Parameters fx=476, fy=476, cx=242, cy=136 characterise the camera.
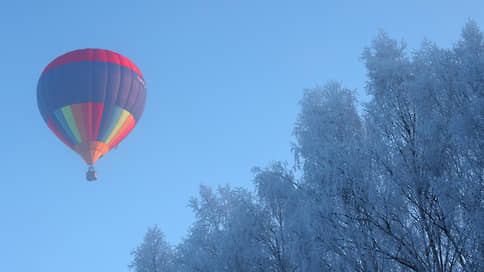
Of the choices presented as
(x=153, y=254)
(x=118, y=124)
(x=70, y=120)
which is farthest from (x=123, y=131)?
(x=153, y=254)

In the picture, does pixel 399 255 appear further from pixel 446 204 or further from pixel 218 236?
pixel 218 236

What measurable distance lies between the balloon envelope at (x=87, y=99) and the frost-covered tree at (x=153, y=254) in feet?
22.9

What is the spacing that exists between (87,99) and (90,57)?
2920 millimetres

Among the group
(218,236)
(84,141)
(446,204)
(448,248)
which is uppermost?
(84,141)

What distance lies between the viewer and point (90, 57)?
1224 inches

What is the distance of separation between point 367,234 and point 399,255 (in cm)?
172

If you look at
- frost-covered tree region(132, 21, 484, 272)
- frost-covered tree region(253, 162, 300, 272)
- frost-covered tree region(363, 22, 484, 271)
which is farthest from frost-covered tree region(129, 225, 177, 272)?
frost-covered tree region(363, 22, 484, 271)

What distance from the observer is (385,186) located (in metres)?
11.7

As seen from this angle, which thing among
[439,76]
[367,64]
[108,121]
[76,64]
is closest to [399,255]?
[439,76]

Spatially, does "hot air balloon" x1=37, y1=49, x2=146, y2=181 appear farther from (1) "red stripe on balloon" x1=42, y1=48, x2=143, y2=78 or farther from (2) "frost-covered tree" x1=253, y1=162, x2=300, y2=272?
(2) "frost-covered tree" x1=253, y1=162, x2=300, y2=272

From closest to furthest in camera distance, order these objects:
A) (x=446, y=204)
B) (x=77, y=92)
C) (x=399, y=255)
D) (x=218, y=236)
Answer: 1. (x=446, y=204)
2. (x=399, y=255)
3. (x=218, y=236)
4. (x=77, y=92)

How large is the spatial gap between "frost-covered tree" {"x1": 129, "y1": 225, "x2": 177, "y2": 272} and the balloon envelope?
6.98 meters

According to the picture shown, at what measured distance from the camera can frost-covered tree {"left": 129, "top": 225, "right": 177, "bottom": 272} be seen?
1051 inches

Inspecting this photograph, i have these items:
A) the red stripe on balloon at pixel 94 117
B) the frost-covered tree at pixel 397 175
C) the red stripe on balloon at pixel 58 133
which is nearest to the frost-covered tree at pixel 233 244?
the frost-covered tree at pixel 397 175
